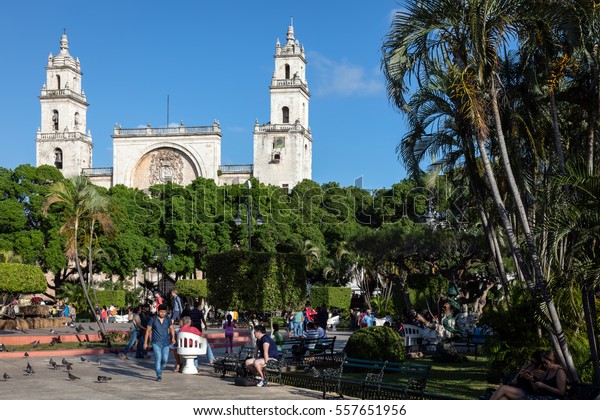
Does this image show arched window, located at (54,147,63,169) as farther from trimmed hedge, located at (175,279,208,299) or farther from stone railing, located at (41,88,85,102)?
trimmed hedge, located at (175,279,208,299)

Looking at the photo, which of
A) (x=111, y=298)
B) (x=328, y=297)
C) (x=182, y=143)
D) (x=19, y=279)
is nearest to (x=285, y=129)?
(x=182, y=143)

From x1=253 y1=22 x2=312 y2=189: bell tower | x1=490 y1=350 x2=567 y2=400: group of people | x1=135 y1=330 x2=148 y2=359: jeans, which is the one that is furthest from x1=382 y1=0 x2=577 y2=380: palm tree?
x1=253 y1=22 x2=312 y2=189: bell tower

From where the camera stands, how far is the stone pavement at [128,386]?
11.3m

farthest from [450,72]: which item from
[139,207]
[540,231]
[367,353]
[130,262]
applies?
[139,207]

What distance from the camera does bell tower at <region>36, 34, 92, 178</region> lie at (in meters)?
71.9

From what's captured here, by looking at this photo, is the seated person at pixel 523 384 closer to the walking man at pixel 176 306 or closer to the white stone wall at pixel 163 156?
the walking man at pixel 176 306

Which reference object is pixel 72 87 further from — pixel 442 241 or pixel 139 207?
pixel 442 241

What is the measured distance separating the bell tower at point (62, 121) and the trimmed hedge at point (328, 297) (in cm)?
3459

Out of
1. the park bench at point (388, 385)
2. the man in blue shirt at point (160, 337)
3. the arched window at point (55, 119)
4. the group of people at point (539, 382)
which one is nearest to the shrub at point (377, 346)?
the park bench at point (388, 385)

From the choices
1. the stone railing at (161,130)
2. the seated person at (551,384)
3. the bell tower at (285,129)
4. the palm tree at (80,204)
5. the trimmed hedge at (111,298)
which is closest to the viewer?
the seated person at (551,384)

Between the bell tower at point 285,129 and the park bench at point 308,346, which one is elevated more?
the bell tower at point 285,129

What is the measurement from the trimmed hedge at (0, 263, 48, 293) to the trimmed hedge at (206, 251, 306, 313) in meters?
12.8

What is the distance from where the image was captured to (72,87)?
73375mm

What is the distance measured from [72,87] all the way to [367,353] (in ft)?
211
